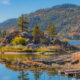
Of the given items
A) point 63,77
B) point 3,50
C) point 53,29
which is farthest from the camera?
point 53,29

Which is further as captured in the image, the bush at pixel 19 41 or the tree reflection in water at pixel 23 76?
the bush at pixel 19 41

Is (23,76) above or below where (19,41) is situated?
below

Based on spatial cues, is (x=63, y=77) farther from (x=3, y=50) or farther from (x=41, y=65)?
(x=3, y=50)

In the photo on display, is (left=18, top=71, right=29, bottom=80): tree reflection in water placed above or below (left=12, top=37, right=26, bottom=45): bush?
below

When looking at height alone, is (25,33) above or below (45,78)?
above

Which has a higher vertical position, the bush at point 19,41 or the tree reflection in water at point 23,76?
the bush at point 19,41

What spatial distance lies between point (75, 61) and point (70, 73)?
1416 cm

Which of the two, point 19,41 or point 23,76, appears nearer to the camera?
point 23,76

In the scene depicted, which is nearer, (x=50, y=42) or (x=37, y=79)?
(x=37, y=79)

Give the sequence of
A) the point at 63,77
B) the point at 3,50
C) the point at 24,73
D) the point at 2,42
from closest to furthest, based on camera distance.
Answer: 1. the point at 63,77
2. the point at 24,73
3. the point at 3,50
4. the point at 2,42

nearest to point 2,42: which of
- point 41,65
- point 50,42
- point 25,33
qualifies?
point 25,33

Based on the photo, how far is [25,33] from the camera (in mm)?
123625

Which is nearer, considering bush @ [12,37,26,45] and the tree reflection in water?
the tree reflection in water

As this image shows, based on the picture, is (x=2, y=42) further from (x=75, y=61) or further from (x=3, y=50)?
(x=75, y=61)
